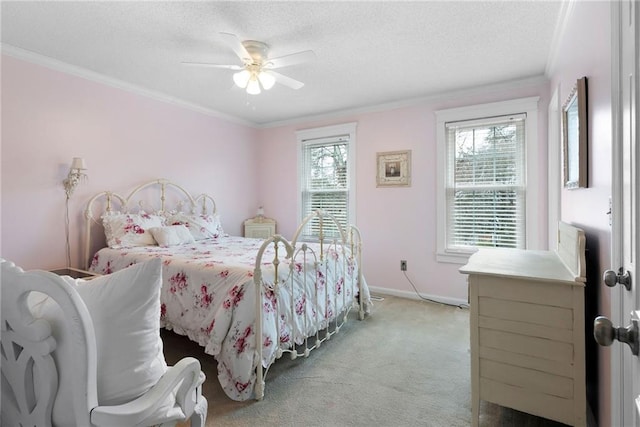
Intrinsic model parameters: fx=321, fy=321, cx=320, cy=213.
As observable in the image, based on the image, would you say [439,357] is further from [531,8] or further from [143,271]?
[531,8]

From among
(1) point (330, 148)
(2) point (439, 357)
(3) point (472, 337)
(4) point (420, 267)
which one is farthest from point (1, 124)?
(4) point (420, 267)

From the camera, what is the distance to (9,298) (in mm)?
793

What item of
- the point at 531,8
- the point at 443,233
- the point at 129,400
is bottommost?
the point at 129,400

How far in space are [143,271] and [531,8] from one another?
266cm

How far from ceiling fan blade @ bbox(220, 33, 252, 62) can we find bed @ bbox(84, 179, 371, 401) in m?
1.35

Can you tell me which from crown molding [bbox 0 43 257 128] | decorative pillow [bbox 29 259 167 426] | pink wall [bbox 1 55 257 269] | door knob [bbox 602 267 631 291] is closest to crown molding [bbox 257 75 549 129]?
crown molding [bbox 0 43 257 128]

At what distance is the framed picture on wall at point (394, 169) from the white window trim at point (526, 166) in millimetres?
367

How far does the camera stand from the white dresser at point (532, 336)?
1.42 m

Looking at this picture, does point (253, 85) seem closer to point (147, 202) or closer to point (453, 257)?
point (147, 202)

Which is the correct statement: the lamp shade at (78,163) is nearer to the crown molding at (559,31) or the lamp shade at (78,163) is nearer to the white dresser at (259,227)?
the white dresser at (259,227)

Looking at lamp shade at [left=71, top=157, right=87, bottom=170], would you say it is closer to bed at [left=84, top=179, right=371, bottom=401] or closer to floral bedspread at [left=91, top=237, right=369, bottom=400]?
bed at [left=84, top=179, right=371, bottom=401]

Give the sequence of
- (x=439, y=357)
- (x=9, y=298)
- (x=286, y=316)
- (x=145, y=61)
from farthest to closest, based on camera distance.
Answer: (x=145, y=61), (x=439, y=357), (x=286, y=316), (x=9, y=298)

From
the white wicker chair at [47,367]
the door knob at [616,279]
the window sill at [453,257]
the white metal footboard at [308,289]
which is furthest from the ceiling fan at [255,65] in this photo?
the window sill at [453,257]

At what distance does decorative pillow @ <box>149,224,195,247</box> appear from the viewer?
10.7ft
